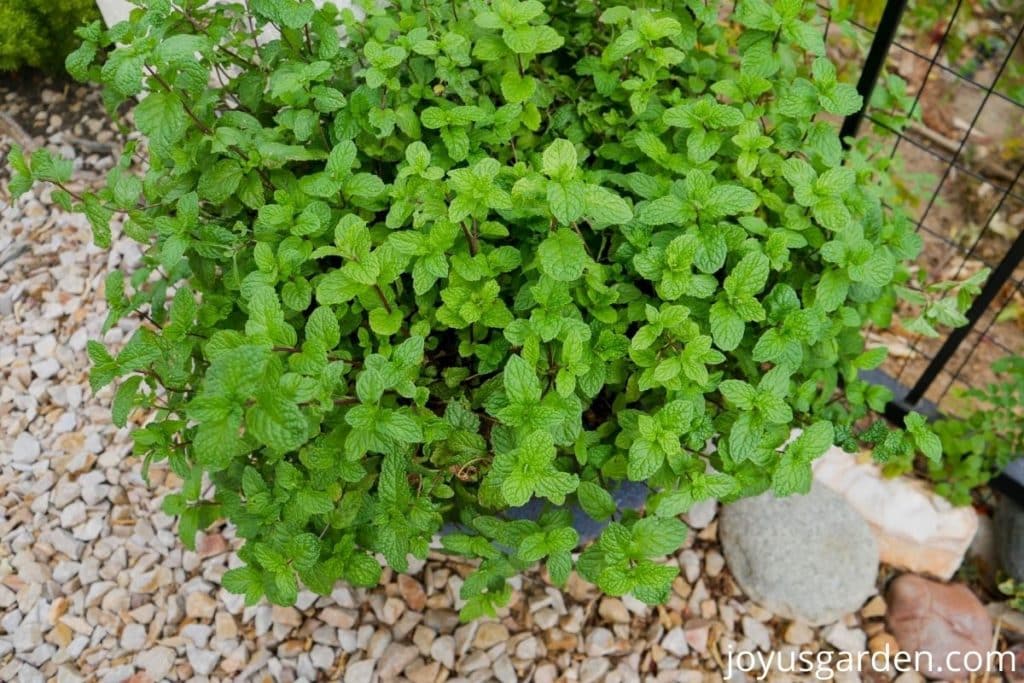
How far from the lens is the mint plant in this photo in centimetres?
157

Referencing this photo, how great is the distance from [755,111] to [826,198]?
245 mm

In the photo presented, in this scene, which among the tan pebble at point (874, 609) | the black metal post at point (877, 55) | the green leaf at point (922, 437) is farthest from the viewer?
the tan pebble at point (874, 609)

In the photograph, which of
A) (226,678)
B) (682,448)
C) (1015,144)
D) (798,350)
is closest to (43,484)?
(226,678)

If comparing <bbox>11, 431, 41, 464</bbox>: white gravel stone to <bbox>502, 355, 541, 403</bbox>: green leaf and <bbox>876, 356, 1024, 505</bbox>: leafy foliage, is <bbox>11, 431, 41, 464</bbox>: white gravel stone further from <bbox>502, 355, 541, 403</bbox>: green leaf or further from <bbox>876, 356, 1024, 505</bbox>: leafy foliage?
<bbox>876, 356, 1024, 505</bbox>: leafy foliage

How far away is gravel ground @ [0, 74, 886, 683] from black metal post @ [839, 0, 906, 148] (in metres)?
1.12

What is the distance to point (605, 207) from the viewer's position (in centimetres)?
157

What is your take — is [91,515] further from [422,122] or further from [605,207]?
[605,207]

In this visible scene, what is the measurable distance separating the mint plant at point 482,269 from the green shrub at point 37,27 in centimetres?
122

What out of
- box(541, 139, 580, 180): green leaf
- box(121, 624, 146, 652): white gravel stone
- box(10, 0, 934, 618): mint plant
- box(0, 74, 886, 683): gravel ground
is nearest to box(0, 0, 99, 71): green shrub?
box(0, 74, 886, 683): gravel ground

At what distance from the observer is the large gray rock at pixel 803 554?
2.32m

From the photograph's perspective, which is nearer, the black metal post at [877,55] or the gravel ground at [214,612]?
the black metal post at [877,55]

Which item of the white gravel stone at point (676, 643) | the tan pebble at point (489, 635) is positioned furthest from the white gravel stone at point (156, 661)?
Result: the white gravel stone at point (676, 643)

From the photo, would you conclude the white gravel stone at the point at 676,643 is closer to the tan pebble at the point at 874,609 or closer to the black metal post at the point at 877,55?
the tan pebble at the point at 874,609

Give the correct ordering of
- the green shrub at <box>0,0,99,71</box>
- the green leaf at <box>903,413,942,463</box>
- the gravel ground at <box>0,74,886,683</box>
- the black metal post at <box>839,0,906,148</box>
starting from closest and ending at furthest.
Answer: the green leaf at <box>903,413,942,463</box> < the black metal post at <box>839,0,906,148</box> < the gravel ground at <box>0,74,886,683</box> < the green shrub at <box>0,0,99,71</box>
